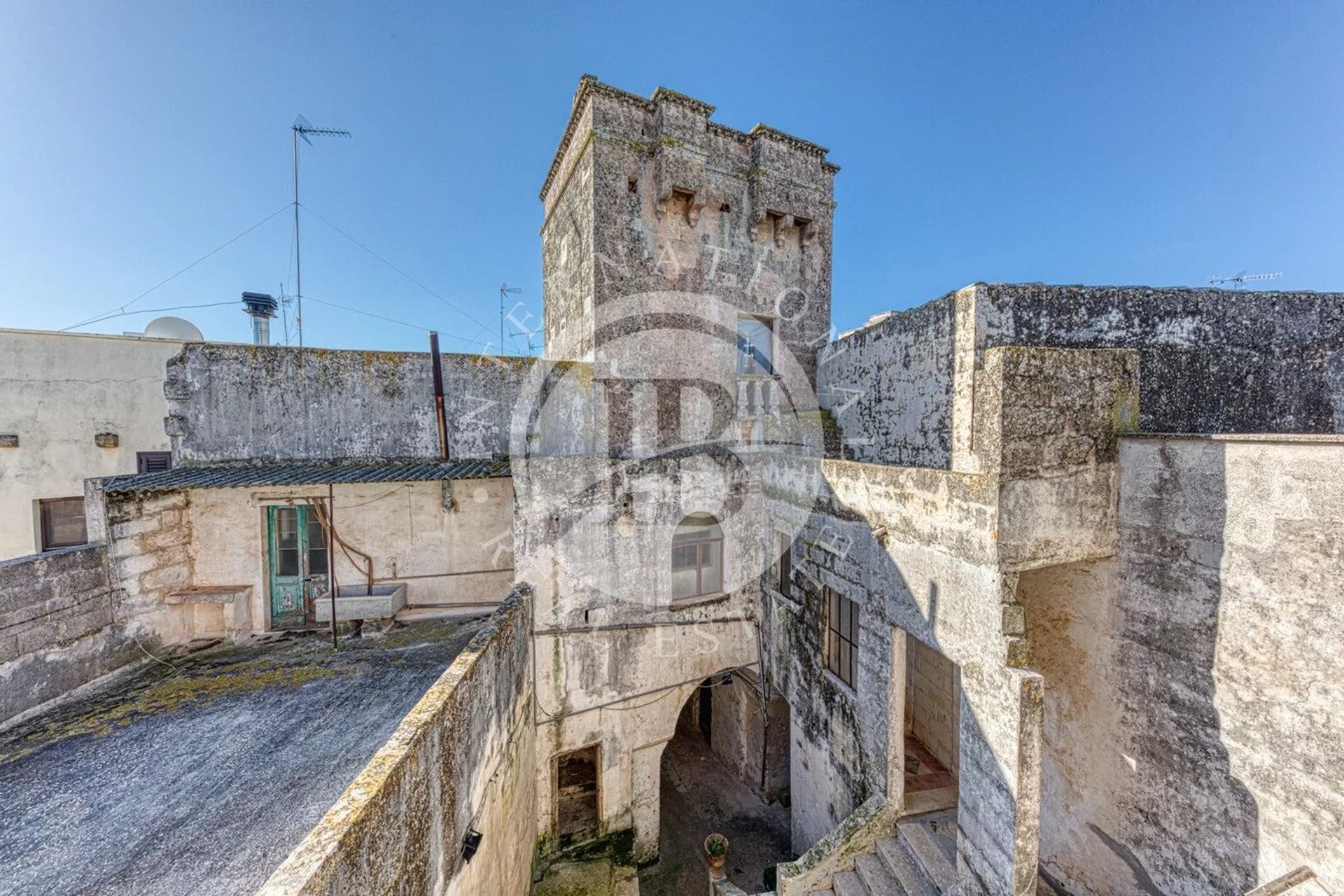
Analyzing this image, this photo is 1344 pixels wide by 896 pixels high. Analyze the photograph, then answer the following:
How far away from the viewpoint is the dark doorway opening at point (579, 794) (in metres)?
7.41

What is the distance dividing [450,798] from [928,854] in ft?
16.5

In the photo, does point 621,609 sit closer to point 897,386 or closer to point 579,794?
point 579,794

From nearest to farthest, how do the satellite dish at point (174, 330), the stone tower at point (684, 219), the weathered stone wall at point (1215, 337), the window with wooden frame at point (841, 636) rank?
the weathered stone wall at point (1215, 337), the window with wooden frame at point (841, 636), the stone tower at point (684, 219), the satellite dish at point (174, 330)

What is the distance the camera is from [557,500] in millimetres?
6785

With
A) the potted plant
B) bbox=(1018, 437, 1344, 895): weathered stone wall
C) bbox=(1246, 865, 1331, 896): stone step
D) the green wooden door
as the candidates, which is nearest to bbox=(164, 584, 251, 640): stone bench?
the green wooden door

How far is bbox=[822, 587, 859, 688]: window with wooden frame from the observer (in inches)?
247

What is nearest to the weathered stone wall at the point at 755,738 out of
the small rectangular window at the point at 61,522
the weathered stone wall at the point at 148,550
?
the weathered stone wall at the point at 148,550

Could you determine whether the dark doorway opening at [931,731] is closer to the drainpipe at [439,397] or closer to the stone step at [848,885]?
the stone step at [848,885]

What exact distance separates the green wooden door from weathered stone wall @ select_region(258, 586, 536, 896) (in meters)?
3.37

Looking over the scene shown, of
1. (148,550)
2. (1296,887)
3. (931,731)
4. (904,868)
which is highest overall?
(148,550)

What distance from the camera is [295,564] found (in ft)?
23.6

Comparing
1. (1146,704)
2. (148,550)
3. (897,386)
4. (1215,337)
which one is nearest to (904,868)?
(1146,704)

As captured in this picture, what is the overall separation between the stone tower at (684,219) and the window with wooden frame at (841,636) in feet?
15.9

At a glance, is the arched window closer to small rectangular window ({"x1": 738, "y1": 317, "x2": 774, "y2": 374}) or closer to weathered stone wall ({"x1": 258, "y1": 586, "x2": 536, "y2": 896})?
weathered stone wall ({"x1": 258, "y1": 586, "x2": 536, "y2": 896})
